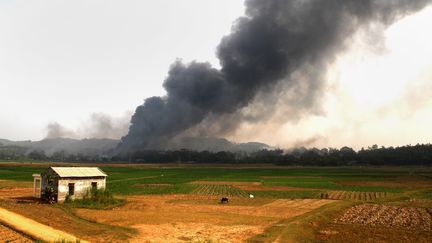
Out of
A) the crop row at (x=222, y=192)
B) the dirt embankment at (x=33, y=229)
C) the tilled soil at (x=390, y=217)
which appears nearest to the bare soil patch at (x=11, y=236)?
the dirt embankment at (x=33, y=229)

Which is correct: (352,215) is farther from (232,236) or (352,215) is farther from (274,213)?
(232,236)

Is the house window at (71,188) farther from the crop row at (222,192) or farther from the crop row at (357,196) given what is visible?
the crop row at (357,196)

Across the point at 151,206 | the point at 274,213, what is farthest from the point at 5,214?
the point at 274,213

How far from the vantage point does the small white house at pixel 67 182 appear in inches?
2003

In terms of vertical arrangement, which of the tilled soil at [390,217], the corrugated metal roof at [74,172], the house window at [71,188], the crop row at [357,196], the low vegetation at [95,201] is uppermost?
the corrugated metal roof at [74,172]

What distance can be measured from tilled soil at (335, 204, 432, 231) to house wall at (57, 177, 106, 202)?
114ft

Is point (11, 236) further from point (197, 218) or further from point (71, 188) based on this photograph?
point (71, 188)

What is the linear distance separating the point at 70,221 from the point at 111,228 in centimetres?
533

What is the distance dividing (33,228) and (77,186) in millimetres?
23378

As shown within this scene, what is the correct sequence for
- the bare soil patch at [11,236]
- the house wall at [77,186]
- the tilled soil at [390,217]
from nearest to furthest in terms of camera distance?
1. the bare soil patch at [11,236]
2. the tilled soil at [390,217]
3. the house wall at [77,186]

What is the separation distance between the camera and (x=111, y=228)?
32688 millimetres

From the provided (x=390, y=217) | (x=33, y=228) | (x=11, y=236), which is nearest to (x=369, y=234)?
(x=390, y=217)

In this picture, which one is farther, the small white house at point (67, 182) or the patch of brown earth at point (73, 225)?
the small white house at point (67, 182)

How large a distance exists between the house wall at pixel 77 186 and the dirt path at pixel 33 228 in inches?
569
